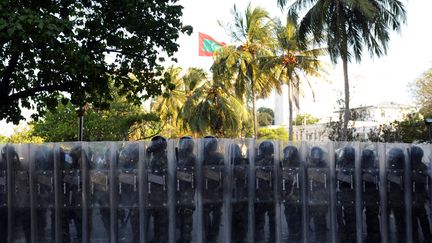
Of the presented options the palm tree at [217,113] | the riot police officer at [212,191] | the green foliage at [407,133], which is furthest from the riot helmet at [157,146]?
the palm tree at [217,113]

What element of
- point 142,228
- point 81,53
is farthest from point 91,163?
point 81,53

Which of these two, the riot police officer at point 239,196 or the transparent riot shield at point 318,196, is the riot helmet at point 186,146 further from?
the transparent riot shield at point 318,196

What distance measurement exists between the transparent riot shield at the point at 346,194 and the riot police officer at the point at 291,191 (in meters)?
0.64

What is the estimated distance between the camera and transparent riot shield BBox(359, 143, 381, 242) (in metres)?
9.43

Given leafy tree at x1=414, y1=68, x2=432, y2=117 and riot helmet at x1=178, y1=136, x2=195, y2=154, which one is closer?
riot helmet at x1=178, y1=136, x2=195, y2=154

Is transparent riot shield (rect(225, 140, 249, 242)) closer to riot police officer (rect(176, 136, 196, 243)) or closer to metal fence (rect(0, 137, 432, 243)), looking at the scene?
metal fence (rect(0, 137, 432, 243))

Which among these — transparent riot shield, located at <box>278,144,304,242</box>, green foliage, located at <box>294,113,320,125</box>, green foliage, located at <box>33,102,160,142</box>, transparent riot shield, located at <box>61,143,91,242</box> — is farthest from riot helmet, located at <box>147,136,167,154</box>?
green foliage, located at <box>294,113,320,125</box>

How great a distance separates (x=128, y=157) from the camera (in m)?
9.32

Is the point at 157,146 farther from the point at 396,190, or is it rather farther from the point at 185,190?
the point at 396,190

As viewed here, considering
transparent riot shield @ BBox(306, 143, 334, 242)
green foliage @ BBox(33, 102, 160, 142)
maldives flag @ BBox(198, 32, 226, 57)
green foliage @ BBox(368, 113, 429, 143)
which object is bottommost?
transparent riot shield @ BBox(306, 143, 334, 242)

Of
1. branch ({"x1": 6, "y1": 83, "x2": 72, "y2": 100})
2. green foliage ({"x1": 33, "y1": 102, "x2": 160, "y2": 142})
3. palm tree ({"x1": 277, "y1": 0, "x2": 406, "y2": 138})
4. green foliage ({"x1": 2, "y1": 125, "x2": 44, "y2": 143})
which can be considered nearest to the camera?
branch ({"x1": 6, "y1": 83, "x2": 72, "y2": 100})

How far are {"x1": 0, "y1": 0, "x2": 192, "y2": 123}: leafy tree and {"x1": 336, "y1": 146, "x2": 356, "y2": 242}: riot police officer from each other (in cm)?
494

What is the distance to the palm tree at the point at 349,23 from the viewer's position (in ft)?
67.7

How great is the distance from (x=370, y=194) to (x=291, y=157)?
1.40 meters
